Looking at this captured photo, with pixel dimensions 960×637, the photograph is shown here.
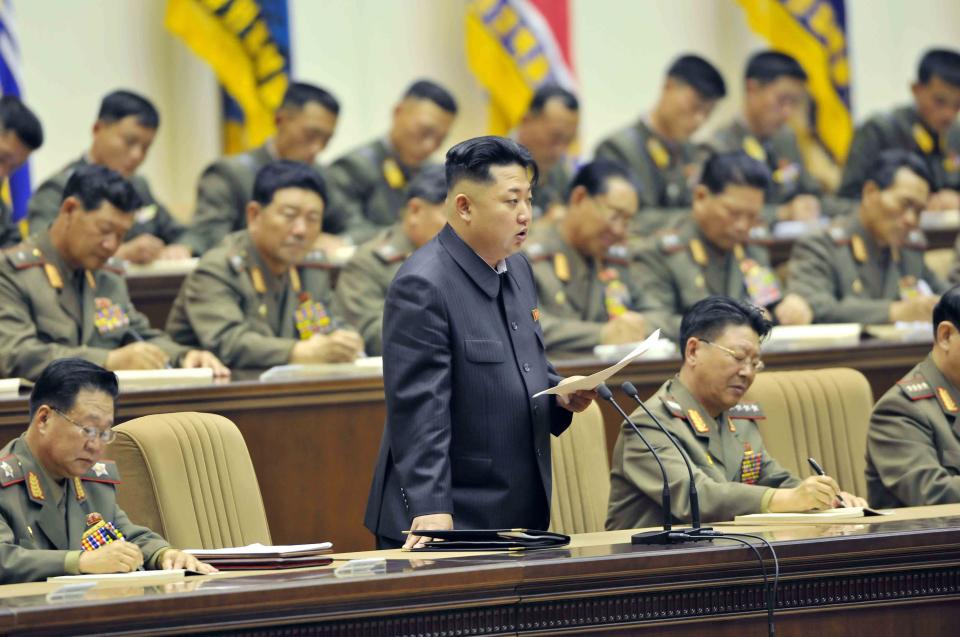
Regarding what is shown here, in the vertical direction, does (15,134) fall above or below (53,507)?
above

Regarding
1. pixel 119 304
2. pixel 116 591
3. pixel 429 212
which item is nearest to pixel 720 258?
pixel 429 212

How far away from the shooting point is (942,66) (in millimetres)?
8289

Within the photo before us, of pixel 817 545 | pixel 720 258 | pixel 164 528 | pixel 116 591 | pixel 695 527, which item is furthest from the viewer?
pixel 720 258

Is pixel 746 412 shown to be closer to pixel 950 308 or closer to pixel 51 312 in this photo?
pixel 950 308

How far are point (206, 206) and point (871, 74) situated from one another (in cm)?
444

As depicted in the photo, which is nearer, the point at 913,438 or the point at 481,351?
the point at 481,351

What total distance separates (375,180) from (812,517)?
4432mm

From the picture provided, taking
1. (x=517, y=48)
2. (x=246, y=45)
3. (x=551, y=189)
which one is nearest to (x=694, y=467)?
(x=551, y=189)

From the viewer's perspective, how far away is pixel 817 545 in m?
2.84

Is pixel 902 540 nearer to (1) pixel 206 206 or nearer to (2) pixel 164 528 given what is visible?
(2) pixel 164 528

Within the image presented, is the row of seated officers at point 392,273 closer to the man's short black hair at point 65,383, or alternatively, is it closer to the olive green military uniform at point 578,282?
the olive green military uniform at point 578,282

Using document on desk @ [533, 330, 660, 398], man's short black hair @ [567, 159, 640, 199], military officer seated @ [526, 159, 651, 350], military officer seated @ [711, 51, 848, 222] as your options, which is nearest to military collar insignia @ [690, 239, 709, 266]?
military officer seated @ [526, 159, 651, 350]

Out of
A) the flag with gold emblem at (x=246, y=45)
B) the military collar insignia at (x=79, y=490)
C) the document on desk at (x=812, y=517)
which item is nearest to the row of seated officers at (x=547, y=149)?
the flag with gold emblem at (x=246, y=45)

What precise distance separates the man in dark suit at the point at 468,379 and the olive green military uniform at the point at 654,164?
4521 mm
